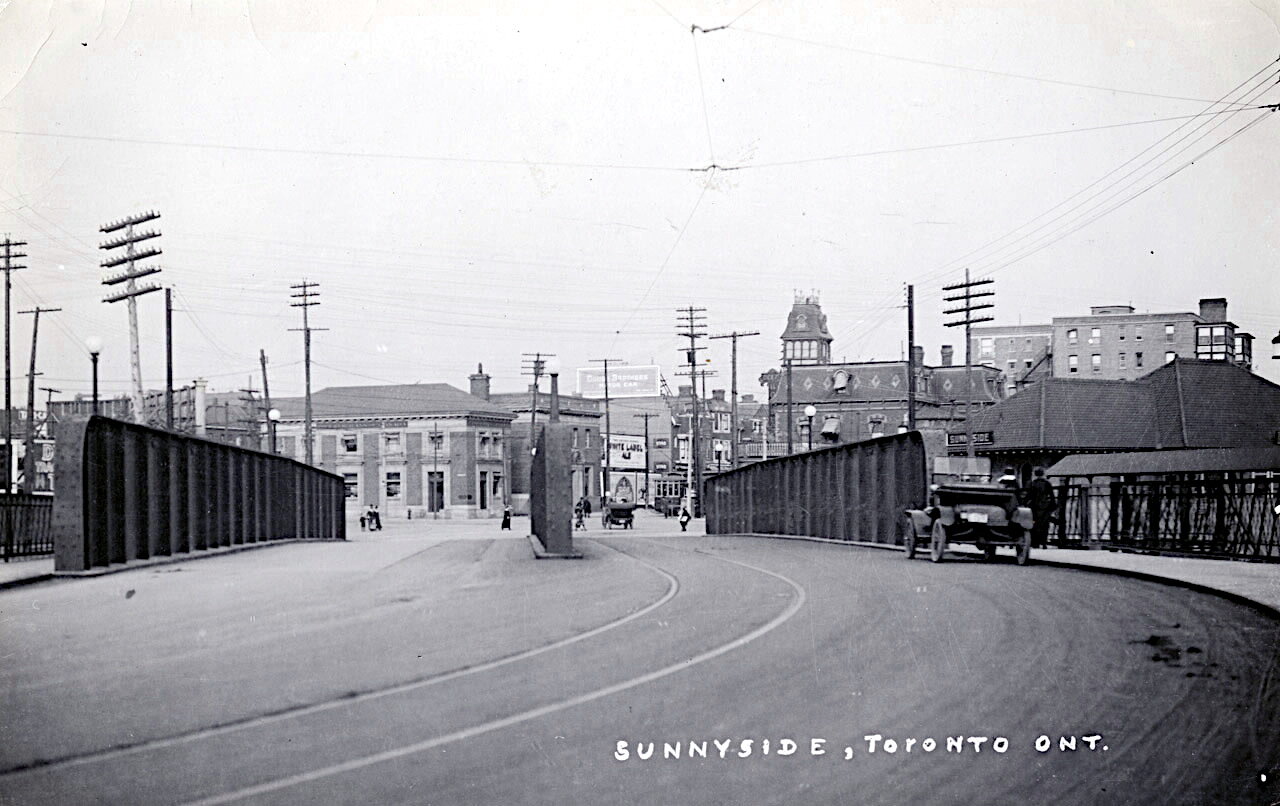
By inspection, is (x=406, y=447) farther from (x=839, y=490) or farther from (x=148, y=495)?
(x=148, y=495)

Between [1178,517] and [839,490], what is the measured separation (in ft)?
22.2

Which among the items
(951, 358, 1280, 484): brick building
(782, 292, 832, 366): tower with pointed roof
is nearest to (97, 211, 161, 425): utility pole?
(951, 358, 1280, 484): brick building

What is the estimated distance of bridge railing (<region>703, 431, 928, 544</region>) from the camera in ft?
72.4

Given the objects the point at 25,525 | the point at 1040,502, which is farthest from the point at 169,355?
the point at 1040,502

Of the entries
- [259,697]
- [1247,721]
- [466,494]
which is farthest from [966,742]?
[466,494]

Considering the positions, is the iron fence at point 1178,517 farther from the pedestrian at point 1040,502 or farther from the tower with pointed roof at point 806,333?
the tower with pointed roof at point 806,333

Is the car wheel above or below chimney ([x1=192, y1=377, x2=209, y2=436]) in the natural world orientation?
below

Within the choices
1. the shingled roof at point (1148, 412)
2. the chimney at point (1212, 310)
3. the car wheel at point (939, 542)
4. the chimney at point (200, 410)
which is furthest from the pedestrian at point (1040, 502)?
the chimney at point (1212, 310)

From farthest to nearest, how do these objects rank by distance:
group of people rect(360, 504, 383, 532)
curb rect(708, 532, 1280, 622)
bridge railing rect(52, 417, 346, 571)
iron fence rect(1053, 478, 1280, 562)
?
group of people rect(360, 504, 383, 532) → iron fence rect(1053, 478, 1280, 562) → bridge railing rect(52, 417, 346, 571) → curb rect(708, 532, 1280, 622)

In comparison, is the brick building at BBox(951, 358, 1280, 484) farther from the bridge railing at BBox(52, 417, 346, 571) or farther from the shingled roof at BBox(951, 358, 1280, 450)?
the bridge railing at BBox(52, 417, 346, 571)

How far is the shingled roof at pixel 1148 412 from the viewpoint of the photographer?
A: 129 ft

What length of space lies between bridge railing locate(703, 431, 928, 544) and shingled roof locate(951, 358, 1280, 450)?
530 inches

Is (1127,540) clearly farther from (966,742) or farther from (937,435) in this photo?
(937,435)

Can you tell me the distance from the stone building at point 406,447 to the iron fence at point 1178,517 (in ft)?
202
